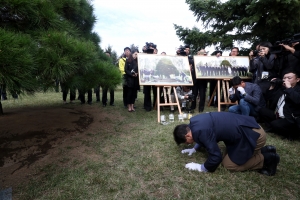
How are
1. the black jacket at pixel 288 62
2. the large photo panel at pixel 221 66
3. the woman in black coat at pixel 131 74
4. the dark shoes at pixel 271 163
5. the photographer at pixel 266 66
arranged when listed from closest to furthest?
the dark shoes at pixel 271 163 < the black jacket at pixel 288 62 < the photographer at pixel 266 66 < the large photo panel at pixel 221 66 < the woman in black coat at pixel 131 74

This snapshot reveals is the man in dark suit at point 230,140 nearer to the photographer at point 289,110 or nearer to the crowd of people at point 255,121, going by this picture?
the crowd of people at point 255,121

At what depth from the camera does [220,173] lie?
215cm

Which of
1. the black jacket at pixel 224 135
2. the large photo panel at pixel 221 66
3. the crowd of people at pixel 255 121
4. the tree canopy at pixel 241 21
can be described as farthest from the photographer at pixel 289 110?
the tree canopy at pixel 241 21

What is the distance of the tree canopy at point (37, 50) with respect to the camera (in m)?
1.59

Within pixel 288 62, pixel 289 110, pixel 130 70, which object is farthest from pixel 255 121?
pixel 130 70

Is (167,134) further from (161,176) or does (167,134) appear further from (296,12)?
(296,12)

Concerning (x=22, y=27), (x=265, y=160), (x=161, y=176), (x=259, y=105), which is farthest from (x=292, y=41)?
(x=22, y=27)

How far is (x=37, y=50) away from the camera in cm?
194

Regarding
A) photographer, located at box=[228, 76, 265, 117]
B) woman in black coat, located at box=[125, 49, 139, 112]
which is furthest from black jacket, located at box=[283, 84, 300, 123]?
woman in black coat, located at box=[125, 49, 139, 112]

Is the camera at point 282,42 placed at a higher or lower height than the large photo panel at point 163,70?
higher

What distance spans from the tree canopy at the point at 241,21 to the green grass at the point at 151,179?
388 cm

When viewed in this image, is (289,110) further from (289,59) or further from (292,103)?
(289,59)

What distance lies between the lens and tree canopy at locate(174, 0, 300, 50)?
499 centimetres

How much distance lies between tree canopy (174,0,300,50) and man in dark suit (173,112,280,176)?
4316mm
